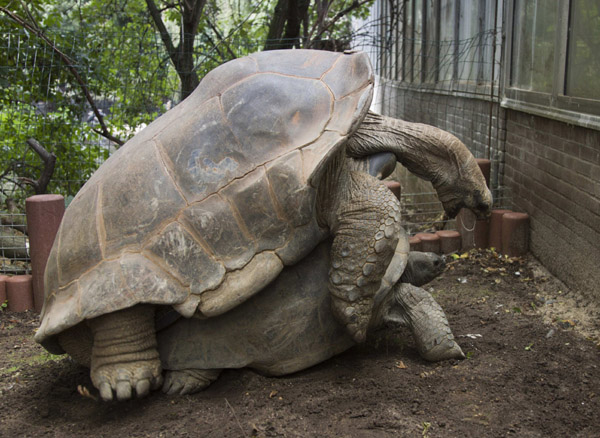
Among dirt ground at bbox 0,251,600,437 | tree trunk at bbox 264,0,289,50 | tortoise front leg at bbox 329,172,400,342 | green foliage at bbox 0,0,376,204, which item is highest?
tree trunk at bbox 264,0,289,50

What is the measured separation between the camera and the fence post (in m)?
5.05

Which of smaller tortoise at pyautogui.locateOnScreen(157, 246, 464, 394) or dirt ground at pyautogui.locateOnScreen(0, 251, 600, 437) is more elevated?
smaller tortoise at pyautogui.locateOnScreen(157, 246, 464, 394)

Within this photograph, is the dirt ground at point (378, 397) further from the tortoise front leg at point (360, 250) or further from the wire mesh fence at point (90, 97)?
the wire mesh fence at point (90, 97)

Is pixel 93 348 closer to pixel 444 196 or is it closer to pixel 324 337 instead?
pixel 324 337

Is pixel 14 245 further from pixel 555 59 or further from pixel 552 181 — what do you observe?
pixel 555 59

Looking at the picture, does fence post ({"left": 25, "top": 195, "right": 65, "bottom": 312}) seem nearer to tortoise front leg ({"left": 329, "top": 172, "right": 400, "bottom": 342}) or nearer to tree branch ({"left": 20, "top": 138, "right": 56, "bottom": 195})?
tree branch ({"left": 20, "top": 138, "right": 56, "bottom": 195})

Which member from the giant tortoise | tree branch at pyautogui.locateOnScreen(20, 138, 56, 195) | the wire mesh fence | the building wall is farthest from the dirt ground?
the wire mesh fence

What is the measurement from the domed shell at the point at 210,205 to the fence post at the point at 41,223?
6.68ft

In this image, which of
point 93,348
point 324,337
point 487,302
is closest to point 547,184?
point 487,302

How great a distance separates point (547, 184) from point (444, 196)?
6.83ft

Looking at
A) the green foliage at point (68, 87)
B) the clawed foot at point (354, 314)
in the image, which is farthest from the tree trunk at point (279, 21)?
the clawed foot at point (354, 314)

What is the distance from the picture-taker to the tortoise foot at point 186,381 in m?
3.34

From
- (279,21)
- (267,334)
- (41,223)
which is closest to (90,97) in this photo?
(41,223)

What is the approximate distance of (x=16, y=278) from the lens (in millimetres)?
5258
